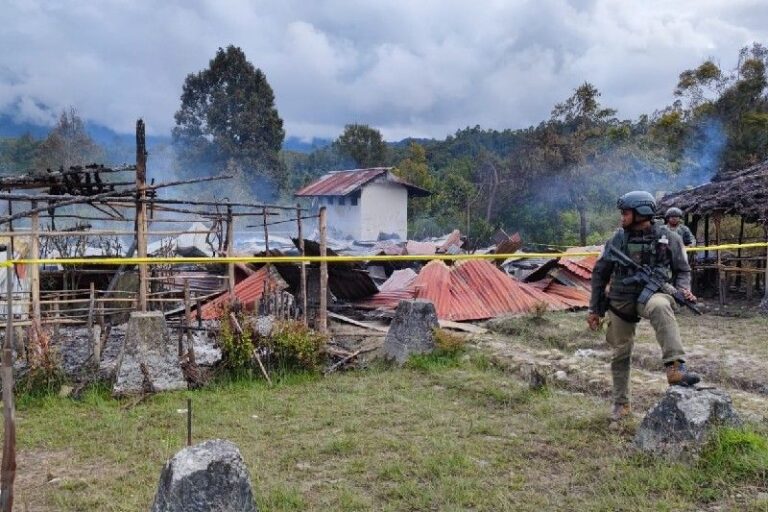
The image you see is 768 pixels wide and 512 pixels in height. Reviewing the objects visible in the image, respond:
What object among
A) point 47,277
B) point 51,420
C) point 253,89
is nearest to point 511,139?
point 253,89

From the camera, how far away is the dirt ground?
6625 millimetres

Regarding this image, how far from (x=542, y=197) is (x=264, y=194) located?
616 inches

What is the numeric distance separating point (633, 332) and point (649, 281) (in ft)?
1.69

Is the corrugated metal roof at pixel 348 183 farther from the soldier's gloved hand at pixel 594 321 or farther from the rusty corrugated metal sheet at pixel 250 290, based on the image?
the soldier's gloved hand at pixel 594 321

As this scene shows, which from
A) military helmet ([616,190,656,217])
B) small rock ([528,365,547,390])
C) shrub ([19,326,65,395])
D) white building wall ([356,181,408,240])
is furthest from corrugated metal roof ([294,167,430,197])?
military helmet ([616,190,656,217])

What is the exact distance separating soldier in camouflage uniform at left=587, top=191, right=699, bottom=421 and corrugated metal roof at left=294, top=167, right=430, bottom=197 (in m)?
25.6

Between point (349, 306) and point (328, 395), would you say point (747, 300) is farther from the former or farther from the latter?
point (328, 395)

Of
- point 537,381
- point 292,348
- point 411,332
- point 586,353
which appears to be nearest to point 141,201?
point 292,348

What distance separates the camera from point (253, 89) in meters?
39.7

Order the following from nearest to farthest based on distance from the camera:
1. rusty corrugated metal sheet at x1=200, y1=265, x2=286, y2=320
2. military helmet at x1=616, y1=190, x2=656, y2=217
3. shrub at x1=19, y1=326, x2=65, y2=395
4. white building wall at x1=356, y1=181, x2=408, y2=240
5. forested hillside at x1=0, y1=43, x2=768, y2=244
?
military helmet at x1=616, y1=190, x2=656, y2=217
shrub at x1=19, y1=326, x2=65, y2=395
rusty corrugated metal sheet at x1=200, y1=265, x2=286, y2=320
forested hillside at x1=0, y1=43, x2=768, y2=244
white building wall at x1=356, y1=181, x2=408, y2=240

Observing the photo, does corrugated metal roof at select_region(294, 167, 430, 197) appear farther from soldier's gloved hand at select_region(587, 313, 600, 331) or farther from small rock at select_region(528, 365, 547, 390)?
soldier's gloved hand at select_region(587, 313, 600, 331)

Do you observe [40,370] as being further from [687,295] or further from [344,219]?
[344,219]

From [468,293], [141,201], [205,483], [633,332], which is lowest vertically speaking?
[205,483]

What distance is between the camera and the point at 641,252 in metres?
5.17
